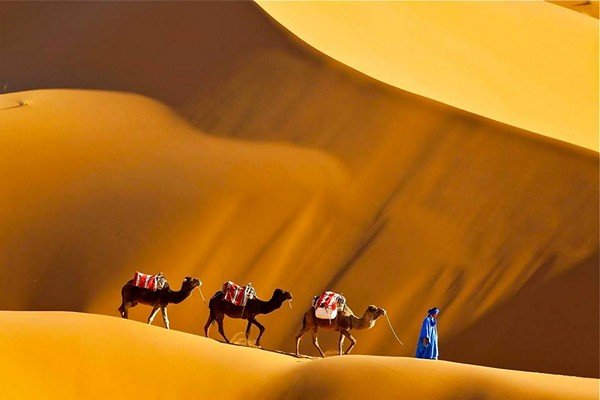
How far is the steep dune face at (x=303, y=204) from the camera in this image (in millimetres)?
22250

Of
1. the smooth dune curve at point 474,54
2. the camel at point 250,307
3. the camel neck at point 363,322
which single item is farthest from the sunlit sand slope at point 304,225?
the camel neck at point 363,322

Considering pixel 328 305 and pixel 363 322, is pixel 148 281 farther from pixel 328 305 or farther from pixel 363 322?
pixel 363 322

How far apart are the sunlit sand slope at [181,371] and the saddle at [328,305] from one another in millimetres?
1768

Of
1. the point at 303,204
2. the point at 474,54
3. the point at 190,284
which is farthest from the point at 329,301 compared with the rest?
the point at 474,54

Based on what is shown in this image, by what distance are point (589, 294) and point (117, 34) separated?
11346 mm

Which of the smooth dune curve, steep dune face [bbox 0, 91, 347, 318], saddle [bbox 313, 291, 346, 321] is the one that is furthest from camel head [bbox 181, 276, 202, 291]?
the smooth dune curve

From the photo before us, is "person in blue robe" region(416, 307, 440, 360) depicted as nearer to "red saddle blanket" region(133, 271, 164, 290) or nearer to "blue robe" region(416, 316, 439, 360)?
"blue robe" region(416, 316, 439, 360)

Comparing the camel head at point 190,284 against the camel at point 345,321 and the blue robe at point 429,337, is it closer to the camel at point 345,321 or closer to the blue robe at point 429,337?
the camel at point 345,321

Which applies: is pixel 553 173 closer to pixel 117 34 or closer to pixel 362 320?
pixel 362 320

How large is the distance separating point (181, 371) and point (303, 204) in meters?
7.94

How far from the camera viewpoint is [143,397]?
1563 centimetres

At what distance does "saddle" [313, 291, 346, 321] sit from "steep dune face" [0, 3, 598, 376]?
319 cm

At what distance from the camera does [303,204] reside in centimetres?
2358

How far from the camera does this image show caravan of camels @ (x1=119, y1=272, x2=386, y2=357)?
18688mm
